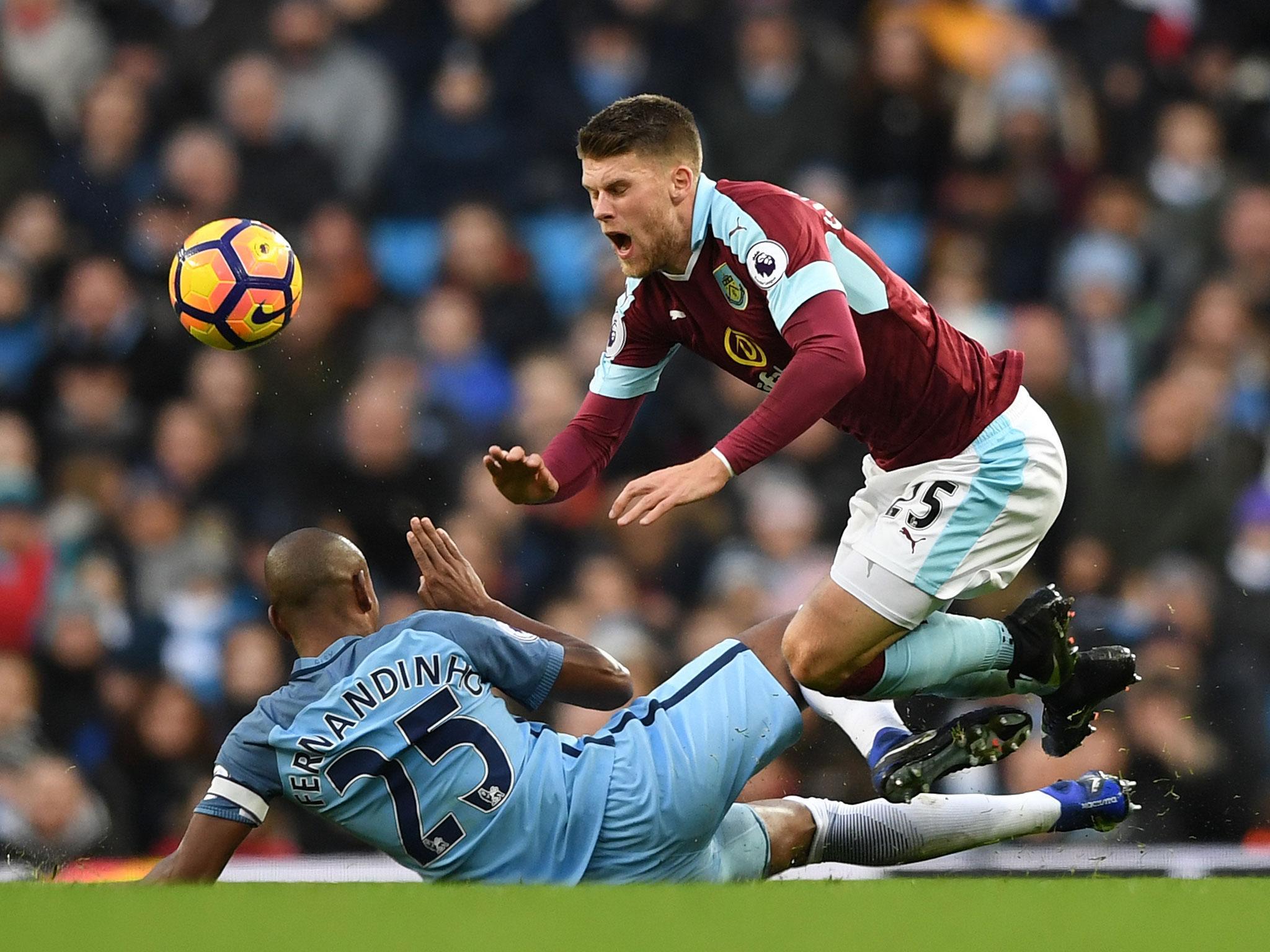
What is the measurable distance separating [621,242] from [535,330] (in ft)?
9.66

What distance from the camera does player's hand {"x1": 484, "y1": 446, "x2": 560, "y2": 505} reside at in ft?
13.9

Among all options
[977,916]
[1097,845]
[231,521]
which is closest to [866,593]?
[977,916]

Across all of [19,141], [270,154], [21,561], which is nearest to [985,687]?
[21,561]

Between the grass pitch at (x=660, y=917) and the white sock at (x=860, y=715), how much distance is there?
3.87 feet

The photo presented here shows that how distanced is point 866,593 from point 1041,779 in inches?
77.8

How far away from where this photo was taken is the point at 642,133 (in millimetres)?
4434

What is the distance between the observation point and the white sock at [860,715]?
15.4 feet

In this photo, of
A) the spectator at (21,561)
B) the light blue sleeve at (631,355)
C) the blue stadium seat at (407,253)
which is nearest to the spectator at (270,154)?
the blue stadium seat at (407,253)

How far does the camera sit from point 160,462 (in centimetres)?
730

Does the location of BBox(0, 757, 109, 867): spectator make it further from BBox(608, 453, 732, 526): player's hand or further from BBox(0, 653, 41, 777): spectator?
BBox(608, 453, 732, 526): player's hand

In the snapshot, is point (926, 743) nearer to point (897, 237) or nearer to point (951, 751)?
point (951, 751)

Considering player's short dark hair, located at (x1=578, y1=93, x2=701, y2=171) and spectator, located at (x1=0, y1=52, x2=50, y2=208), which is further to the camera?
spectator, located at (x1=0, y1=52, x2=50, y2=208)

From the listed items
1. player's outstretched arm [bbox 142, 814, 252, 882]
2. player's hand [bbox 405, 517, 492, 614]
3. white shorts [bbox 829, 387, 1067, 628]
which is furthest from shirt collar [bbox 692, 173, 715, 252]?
player's outstretched arm [bbox 142, 814, 252, 882]

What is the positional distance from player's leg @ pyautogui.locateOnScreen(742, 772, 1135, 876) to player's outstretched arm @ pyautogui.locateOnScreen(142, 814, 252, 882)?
138 centimetres
